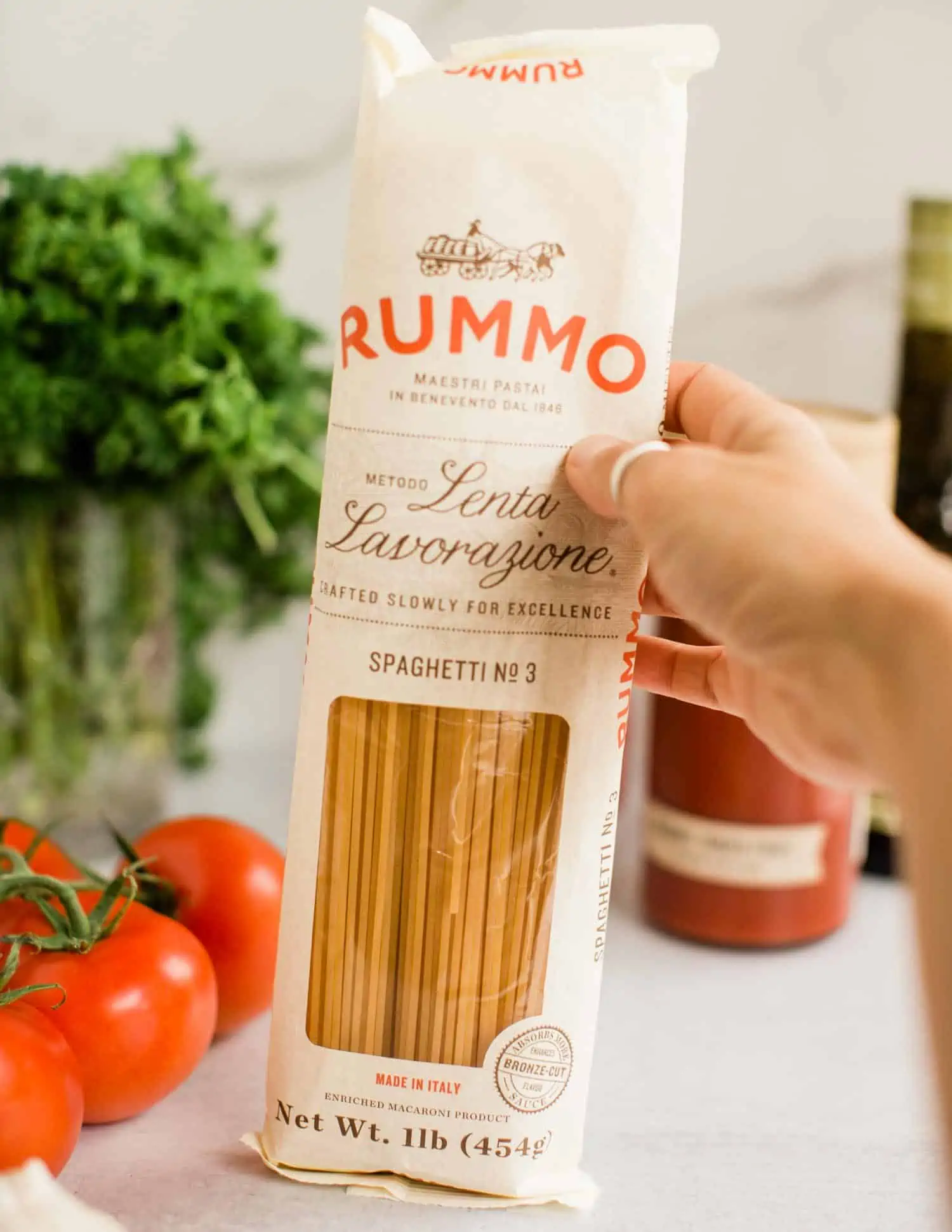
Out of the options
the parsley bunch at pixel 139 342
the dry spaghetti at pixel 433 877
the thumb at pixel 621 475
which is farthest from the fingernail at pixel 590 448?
the parsley bunch at pixel 139 342

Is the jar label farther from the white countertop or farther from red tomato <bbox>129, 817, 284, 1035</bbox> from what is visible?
red tomato <bbox>129, 817, 284, 1035</bbox>

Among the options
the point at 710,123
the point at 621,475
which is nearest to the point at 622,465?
the point at 621,475

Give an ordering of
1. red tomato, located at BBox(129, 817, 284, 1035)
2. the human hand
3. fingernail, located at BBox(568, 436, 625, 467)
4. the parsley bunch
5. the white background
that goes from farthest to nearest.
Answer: the white background → the parsley bunch → red tomato, located at BBox(129, 817, 284, 1035) → fingernail, located at BBox(568, 436, 625, 467) → the human hand

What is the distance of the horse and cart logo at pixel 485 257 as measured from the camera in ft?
1.79

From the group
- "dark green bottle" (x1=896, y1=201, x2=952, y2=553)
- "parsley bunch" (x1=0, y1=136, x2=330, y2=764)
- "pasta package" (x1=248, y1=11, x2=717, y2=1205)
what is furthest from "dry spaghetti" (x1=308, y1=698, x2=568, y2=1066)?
"dark green bottle" (x1=896, y1=201, x2=952, y2=553)

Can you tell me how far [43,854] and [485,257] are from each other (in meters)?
0.45

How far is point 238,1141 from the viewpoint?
2.19 feet

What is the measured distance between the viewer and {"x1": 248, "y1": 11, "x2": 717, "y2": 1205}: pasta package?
55 cm

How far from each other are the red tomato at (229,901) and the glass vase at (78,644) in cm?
21

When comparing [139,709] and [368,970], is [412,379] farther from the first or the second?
[139,709]

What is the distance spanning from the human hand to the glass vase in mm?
478

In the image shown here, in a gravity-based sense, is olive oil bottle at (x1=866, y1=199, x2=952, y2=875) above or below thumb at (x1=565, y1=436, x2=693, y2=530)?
above

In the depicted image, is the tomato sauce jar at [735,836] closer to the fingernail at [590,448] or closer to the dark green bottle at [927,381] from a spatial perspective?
the dark green bottle at [927,381]

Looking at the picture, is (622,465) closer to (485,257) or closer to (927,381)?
(485,257)
